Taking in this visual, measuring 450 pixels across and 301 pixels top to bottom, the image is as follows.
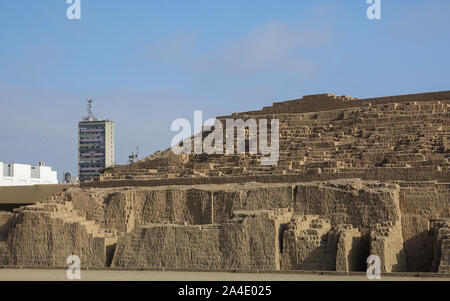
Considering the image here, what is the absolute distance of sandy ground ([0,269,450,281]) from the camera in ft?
74.6

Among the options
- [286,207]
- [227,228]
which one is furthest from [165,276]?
[286,207]

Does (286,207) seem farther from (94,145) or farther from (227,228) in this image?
(94,145)

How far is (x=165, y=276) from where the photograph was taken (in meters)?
24.2

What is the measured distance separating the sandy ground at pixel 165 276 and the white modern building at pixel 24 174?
41322 millimetres

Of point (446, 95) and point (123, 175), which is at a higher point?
point (446, 95)

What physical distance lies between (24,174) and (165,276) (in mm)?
49642

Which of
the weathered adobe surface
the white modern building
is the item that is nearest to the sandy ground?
the weathered adobe surface

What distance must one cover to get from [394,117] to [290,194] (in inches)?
289

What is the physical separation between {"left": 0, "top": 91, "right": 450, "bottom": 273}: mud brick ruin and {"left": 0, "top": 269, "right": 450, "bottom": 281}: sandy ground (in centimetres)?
147

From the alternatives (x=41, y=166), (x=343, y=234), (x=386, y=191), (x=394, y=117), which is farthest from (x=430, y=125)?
(x=41, y=166)

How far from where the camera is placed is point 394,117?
3341 centimetres

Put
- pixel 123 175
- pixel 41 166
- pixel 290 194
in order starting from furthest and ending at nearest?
1. pixel 41 166
2. pixel 123 175
3. pixel 290 194

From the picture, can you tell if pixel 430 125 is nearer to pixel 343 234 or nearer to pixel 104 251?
pixel 343 234

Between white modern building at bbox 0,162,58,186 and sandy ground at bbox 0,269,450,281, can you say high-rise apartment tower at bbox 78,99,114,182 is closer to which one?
white modern building at bbox 0,162,58,186
